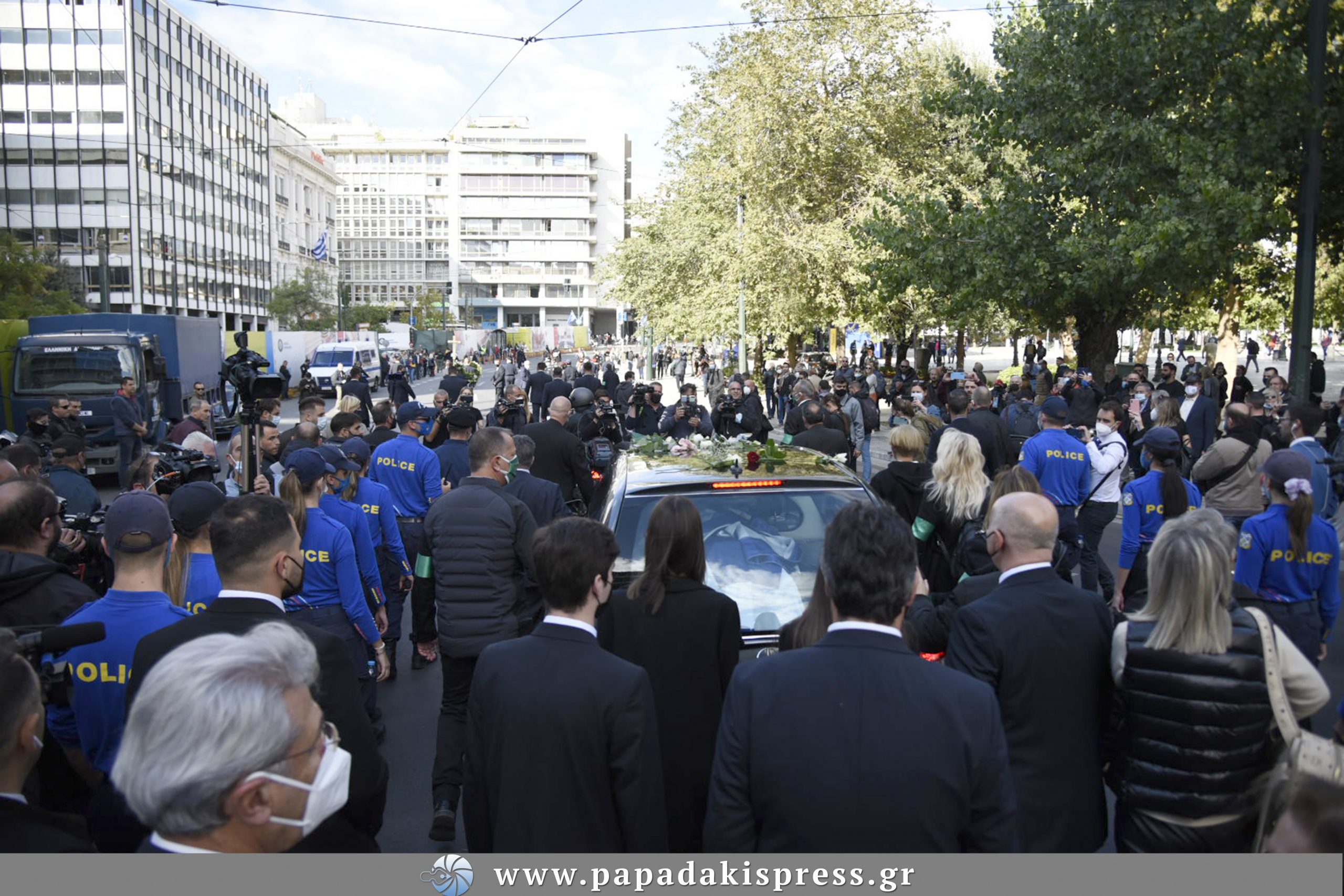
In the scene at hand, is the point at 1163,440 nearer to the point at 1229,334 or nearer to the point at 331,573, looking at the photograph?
the point at 331,573

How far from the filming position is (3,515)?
4102 millimetres

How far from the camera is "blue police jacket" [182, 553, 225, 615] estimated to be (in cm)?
439

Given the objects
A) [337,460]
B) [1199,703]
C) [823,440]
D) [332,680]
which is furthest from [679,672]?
[823,440]

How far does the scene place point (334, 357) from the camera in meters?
42.6

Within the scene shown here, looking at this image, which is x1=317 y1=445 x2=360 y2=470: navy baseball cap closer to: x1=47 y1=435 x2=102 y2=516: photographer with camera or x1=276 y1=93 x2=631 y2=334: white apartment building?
x1=47 y1=435 x2=102 y2=516: photographer with camera

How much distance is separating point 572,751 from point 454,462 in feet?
18.3

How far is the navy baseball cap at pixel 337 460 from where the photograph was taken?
6.23 meters

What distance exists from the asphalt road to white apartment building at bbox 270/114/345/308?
83.8 meters

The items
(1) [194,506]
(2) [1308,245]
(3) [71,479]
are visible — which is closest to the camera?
(1) [194,506]

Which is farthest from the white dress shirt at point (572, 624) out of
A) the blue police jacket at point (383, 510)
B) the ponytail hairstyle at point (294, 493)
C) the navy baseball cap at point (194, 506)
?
the blue police jacket at point (383, 510)

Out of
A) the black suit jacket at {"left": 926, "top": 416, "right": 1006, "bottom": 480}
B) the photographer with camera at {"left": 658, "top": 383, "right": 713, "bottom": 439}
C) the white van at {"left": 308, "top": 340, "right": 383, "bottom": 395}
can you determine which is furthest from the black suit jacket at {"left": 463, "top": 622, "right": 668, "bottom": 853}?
the white van at {"left": 308, "top": 340, "right": 383, "bottom": 395}

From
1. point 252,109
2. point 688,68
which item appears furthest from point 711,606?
point 252,109

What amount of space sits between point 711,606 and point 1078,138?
52.3ft
